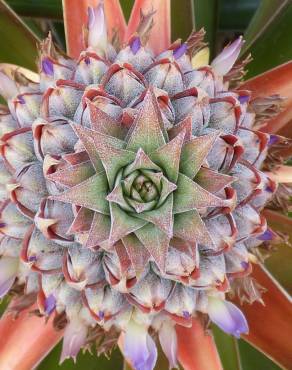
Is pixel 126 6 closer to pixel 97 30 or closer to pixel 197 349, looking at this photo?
pixel 97 30

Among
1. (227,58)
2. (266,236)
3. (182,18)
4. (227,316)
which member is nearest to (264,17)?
(182,18)

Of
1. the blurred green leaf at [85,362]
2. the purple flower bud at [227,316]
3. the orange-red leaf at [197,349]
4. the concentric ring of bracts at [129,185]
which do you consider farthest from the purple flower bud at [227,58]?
the blurred green leaf at [85,362]

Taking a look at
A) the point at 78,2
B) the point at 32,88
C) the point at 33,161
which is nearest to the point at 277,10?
the point at 78,2

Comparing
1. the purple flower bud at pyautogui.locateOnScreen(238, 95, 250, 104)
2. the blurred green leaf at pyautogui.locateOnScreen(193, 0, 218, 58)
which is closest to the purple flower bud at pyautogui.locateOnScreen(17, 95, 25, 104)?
the purple flower bud at pyautogui.locateOnScreen(238, 95, 250, 104)

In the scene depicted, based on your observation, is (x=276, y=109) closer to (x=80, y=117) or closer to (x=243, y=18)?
(x=80, y=117)

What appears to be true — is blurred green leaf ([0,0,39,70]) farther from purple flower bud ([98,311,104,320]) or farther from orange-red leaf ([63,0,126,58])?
purple flower bud ([98,311,104,320])

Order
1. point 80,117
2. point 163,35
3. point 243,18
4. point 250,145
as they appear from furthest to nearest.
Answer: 1. point 243,18
2. point 163,35
3. point 250,145
4. point 80,117
